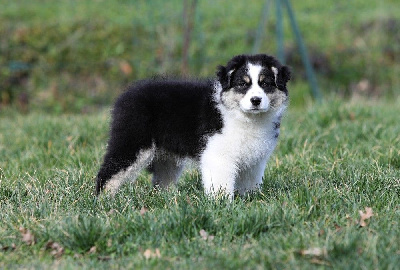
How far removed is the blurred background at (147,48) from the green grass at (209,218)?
17.2 ft

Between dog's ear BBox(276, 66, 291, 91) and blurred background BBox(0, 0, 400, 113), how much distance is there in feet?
20.2

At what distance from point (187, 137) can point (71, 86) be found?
23.5 ft

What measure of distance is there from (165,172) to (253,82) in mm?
1297

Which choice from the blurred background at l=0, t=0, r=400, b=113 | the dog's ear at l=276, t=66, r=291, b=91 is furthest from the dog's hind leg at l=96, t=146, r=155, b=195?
the blurred background at l=0, t=0, r=400, b=113

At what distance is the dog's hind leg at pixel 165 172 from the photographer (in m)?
6.16

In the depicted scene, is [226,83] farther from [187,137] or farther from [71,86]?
[71,86]

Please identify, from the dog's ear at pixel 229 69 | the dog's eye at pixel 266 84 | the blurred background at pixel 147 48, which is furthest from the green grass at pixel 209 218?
the blurred background at pixel 147 48

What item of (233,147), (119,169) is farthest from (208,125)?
(119,169)

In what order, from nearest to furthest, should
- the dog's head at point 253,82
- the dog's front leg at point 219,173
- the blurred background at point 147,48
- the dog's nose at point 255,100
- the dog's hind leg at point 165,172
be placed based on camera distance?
the dog's nose at point 255,100 → the dog's head at point 253,82 → the dog's front leg at point 219,173 → the dog's hind leg at point 165,172 → the blurred background at point 147,48

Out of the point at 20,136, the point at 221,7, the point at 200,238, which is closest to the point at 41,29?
the point at 221,7

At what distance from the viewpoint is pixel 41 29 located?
13.0 metres

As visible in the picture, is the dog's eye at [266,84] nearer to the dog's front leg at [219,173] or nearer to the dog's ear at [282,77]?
the dog's ear at [282,77]

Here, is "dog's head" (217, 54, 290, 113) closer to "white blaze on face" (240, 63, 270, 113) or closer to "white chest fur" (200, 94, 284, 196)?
"white blaze on face" (240, 63, 270, 113)

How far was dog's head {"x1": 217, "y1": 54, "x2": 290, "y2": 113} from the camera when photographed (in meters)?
5.40
